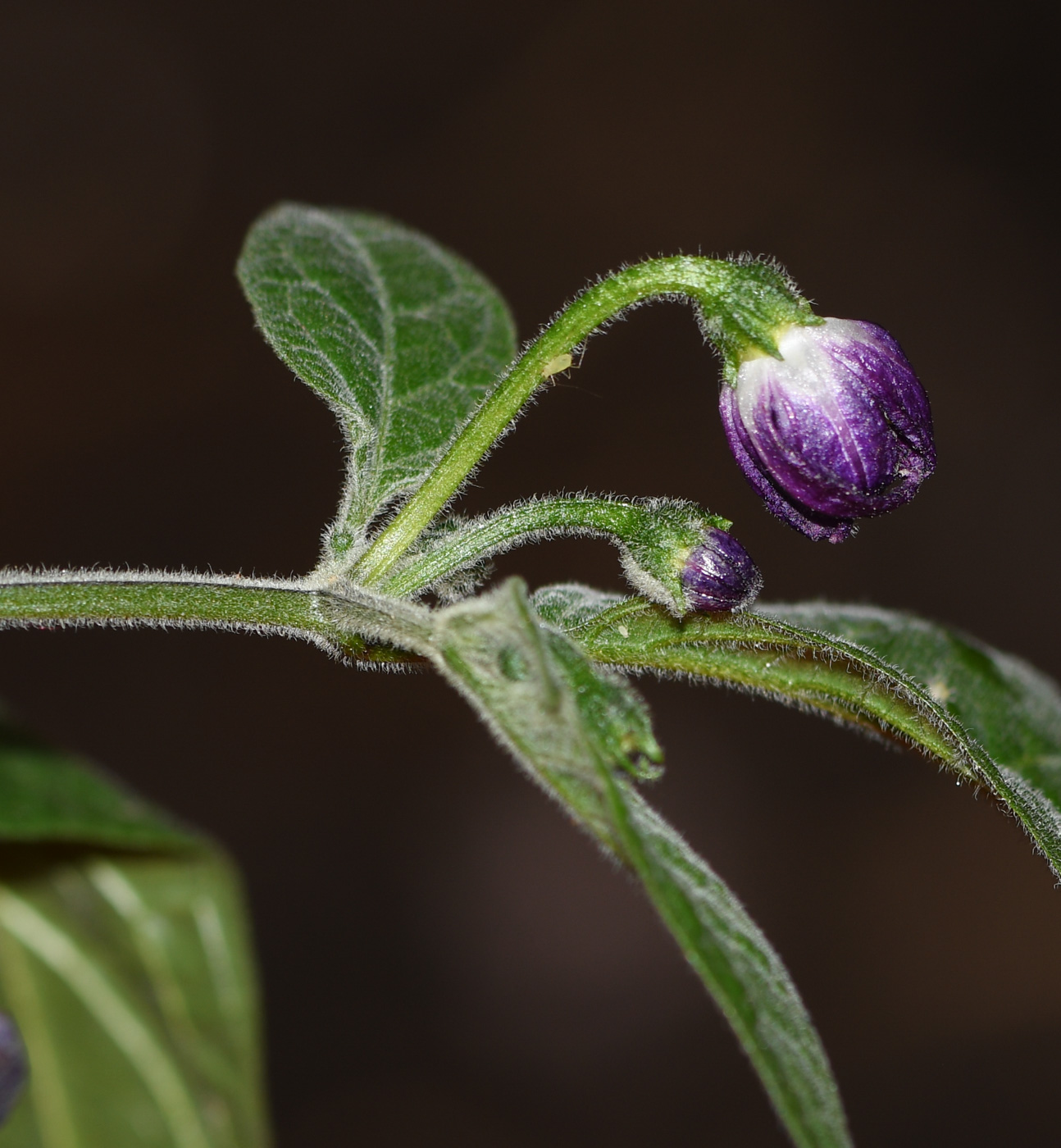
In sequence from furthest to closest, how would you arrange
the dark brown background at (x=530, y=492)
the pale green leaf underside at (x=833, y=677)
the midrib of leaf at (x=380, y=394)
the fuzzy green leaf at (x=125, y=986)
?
the dark brown background at (x=530, y=492), the fuzzy green leaf at (x=125, y=986), the midrib of leaf at (x=380, y=394), the pale green leaf underside at (x=833, y=677)

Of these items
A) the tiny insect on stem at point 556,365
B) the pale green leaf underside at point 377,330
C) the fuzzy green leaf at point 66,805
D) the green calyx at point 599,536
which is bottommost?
the fuzzy green leaf at point 66,805

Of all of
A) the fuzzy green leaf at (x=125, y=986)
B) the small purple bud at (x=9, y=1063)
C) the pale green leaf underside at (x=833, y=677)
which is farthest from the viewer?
the fuzzy green leaf at (x=125, y=986)

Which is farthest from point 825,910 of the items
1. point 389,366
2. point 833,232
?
point 389,366

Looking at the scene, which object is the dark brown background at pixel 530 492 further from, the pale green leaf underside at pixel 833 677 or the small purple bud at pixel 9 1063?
the pale green leaf underside at pixel 833 677

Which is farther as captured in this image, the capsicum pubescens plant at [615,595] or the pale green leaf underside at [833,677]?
the pale green leaf underside at [833,677]

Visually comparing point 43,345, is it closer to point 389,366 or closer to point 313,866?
point 313,866

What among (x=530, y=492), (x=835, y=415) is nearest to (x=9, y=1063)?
(x=835, y=415)

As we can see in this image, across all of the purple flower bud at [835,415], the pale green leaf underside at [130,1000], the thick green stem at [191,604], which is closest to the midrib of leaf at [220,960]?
the pale green leaf underside at [130,1000]

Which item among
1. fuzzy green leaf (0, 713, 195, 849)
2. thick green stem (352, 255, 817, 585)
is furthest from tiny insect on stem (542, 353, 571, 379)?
fuzzy green leaf (0, 713, 195, 849)
